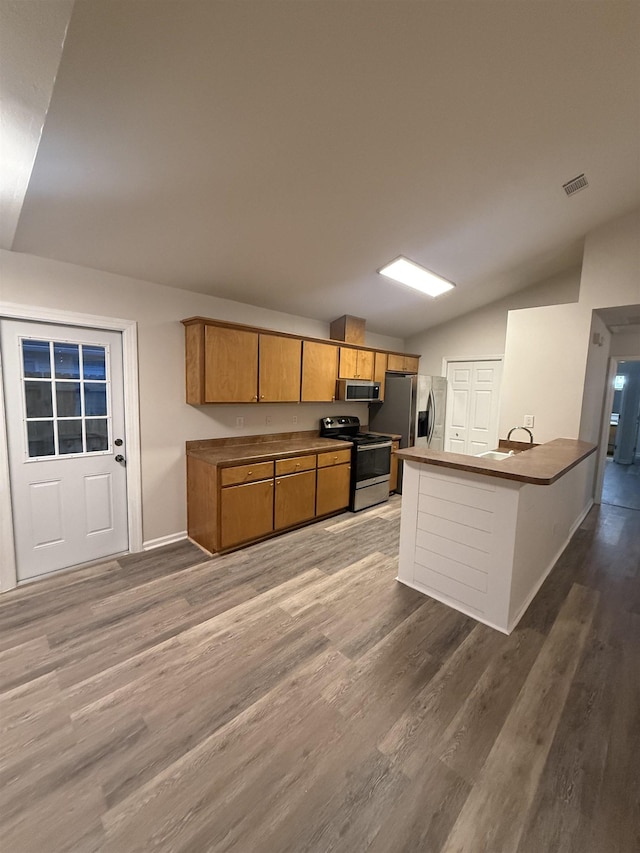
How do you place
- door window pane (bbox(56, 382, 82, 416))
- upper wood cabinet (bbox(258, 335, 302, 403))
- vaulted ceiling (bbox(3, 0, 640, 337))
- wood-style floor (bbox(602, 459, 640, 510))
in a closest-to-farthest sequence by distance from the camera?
1. vaulted ceiling (bbox(3, 0, 640, 337))
2. door window pane (bbox(56, 382, 82, 416))
3. upper wood cabinet (bbox(258, 335, 302, 403))
4. wood-style floor (bbox(602, 459, 640, 510))

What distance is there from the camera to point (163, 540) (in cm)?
342

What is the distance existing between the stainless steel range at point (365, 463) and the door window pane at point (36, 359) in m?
A: 2.98

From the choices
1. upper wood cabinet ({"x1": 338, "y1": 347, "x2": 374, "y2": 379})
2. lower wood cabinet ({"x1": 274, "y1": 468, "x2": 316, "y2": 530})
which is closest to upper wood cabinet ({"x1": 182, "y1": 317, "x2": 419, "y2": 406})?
upper wood cabinet ({"x1": 338, "y1": 347, "x2": 374, "y2": 379})

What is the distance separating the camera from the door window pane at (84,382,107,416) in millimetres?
2932

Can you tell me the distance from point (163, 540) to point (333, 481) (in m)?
1.87

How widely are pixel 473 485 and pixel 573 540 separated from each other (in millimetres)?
2273

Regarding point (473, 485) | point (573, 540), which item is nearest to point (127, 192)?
point (473, 485)

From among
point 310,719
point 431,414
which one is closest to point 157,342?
point 310,719

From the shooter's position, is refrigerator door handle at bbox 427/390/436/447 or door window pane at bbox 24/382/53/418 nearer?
door window pane at bbox 24/382/53/418

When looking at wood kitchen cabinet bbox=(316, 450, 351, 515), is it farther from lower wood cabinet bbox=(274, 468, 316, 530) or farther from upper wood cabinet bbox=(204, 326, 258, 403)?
upper wood cabinet bbox=(204, 326, 258, 403)

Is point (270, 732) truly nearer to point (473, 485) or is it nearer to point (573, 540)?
point (473, 485)

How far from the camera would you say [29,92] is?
1408mm

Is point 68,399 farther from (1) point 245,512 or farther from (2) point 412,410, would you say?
(2) point 412,410

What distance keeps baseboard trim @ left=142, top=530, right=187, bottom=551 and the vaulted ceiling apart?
7.89 feet
